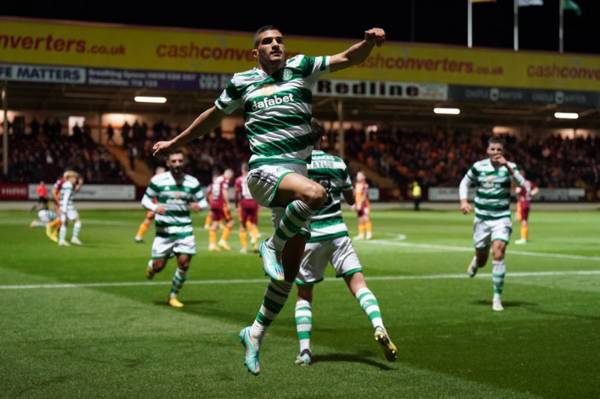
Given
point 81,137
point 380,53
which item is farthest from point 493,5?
A: point 81,137

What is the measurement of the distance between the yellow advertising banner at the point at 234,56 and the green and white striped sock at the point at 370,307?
33.3 metres

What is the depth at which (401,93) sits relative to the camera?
54.2m

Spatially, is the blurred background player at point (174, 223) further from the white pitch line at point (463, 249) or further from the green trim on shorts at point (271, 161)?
the white pitch line at point (463, 249)

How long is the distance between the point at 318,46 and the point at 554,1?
76.0ft

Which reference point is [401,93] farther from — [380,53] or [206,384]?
[206,384]

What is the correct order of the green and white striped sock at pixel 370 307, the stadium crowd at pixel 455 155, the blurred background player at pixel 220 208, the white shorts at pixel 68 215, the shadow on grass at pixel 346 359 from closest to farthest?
the green and white striped sock at pixel 370 307 → the shadow on grass at pixel 346 359 → the blurred background player at pixel 220 208 → the white shorts at pixel 68 215 → the stadium crowd at pixel 455 155

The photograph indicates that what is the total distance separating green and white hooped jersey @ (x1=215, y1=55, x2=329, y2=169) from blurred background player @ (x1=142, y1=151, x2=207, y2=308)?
6.30 metres

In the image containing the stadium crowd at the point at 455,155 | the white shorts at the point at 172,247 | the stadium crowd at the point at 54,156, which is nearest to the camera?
the white shorts at the point at 172,247

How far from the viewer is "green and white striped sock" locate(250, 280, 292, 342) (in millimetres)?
8141

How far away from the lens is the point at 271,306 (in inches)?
322

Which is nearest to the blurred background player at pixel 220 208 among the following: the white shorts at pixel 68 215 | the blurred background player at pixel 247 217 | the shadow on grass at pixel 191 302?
the blurred background player at pixel 247 217

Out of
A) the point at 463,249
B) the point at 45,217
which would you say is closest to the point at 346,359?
the point at 463,249

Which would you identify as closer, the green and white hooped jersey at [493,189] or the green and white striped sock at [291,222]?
the green and white striped sock at [291,222]

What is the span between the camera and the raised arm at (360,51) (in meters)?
7.54
